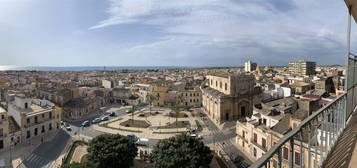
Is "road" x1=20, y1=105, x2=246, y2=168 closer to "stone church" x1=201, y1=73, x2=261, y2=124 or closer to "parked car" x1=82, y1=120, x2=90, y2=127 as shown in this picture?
"parked car" x1=82, y1=120, x2=90, y2=127

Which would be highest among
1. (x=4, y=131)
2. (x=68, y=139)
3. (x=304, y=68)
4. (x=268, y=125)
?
(x=304, y=68)

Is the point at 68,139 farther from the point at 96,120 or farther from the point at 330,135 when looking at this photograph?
the point at 330,135

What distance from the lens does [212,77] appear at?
49625mm

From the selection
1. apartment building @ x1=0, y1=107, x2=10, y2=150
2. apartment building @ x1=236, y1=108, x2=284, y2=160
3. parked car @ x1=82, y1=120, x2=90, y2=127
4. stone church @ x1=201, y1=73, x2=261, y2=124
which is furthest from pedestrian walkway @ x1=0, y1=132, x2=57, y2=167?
stone church @ x1=201, y1=73, x2=261, y2=124

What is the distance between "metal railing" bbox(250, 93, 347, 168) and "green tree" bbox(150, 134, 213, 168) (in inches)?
542

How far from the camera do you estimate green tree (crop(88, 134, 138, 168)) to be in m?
19.0

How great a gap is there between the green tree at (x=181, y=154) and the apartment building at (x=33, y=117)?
17626 millimetres

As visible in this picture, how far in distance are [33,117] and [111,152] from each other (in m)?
15.1

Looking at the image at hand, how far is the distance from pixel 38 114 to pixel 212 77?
1309 inches

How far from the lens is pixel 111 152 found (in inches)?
755

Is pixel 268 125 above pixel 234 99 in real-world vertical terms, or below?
below

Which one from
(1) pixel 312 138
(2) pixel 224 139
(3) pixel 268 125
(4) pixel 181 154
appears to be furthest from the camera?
(2) pixel 224 139

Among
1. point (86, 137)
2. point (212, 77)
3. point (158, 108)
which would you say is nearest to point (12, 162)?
point (86, 137)

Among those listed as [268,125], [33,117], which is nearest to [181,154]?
[268,125]
